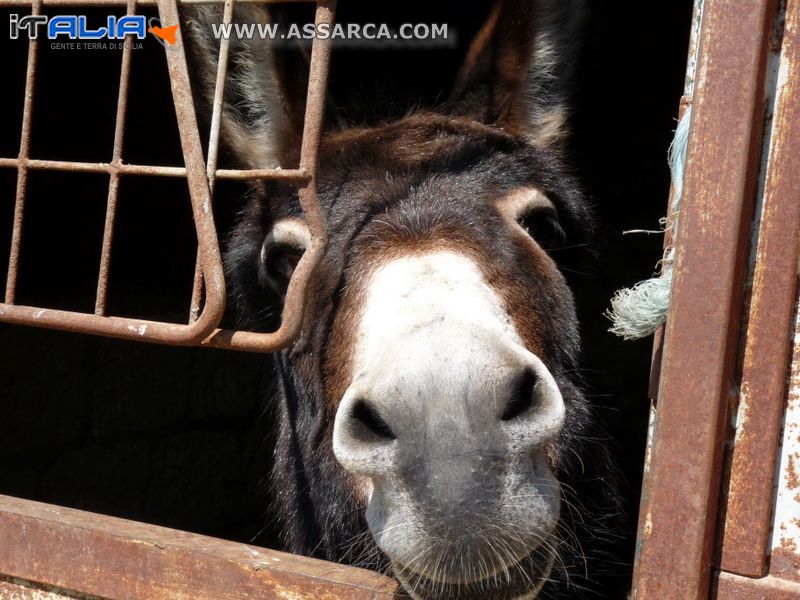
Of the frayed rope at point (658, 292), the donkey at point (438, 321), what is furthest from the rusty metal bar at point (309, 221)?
the frayed rope at point (658, 292)

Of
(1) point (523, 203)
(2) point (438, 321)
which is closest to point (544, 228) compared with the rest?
(1) point (523, 203)

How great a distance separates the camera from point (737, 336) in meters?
1.24

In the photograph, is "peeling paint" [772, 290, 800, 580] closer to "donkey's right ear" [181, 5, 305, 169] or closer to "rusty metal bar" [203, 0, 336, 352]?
"rusty metal bar" [203, 0, 336, 352]

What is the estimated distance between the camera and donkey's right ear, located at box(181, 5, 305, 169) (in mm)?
2254

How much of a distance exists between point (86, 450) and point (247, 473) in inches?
51.3

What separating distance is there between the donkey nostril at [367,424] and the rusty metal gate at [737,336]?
0.52 meters

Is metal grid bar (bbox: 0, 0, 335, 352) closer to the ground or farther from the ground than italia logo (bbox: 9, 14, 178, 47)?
closer to the ground

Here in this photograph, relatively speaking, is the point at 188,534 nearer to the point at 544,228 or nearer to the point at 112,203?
the point at 112,203

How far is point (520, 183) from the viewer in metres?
2.21

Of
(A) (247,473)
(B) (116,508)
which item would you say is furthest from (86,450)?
(A) (247,473)

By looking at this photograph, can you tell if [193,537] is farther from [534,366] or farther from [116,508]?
[116,508]

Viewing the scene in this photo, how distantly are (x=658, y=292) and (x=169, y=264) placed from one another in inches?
143

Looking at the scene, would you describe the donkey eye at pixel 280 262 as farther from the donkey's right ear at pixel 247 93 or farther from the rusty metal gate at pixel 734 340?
the rusty metal gate at pixel 734 340

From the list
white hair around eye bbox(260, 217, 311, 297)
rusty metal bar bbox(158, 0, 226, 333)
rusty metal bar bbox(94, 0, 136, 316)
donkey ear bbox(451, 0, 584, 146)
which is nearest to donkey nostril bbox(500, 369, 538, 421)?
rusty metal bar bbox(158, 0, 226, 333)
